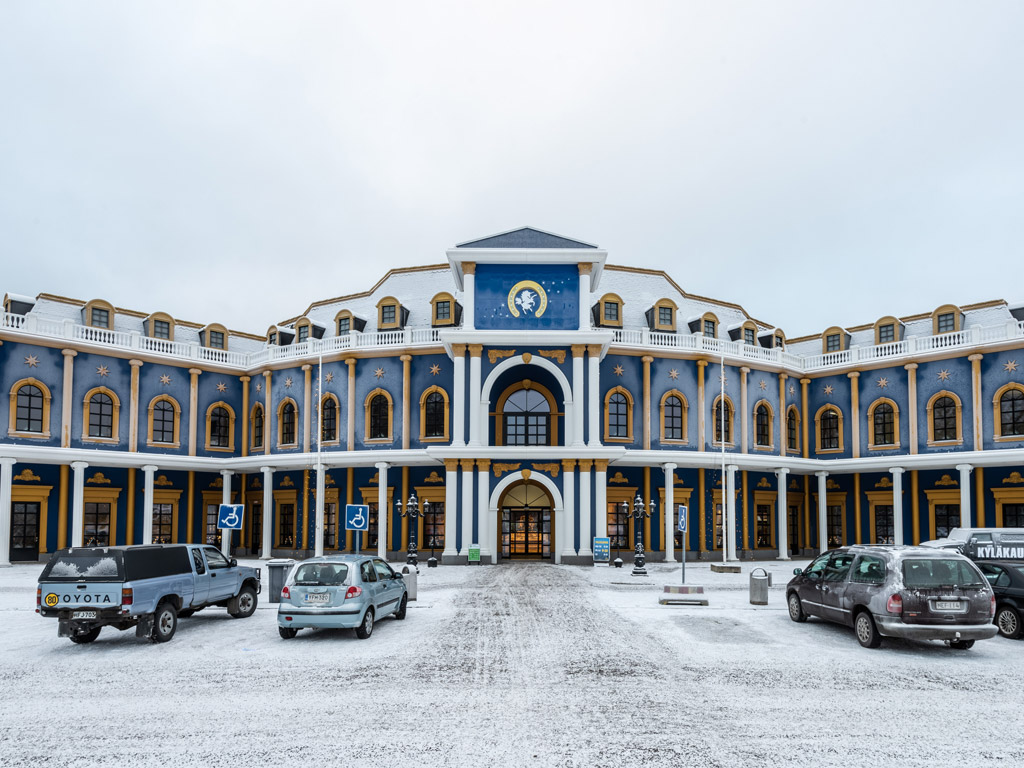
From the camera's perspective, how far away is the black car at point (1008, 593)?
1504 cm

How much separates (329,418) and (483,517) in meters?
10.1

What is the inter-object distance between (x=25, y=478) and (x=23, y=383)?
3934mm

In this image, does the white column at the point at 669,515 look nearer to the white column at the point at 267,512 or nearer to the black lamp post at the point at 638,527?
the black lamp post at the point at 638,527

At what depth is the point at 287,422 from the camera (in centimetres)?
3956

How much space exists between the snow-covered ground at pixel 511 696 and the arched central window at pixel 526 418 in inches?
762

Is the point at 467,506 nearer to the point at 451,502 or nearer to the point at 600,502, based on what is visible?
the point at 451,502

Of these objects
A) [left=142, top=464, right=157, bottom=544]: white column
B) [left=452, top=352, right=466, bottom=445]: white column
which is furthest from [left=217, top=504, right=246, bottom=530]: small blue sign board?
[left=142, top=464, right=157, bottom=544]: white column

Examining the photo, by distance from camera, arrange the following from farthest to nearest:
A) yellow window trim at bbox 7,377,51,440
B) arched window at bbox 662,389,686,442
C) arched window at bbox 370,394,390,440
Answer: arched window at bbox 370,394,390,440, arched window at bbox 662,389,686,442, yellow window trim at bbox 7,377,51,440

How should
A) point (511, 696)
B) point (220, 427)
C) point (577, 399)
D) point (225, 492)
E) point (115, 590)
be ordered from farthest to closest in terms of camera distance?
1. point (220, 427)
2. point (225, 492)
3. point (577, 399)
4. point (115, 590)
5. point (511, 696)

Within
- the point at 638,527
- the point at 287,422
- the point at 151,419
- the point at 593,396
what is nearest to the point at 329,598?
the point at 593,396

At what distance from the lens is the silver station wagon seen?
13125 millimetres

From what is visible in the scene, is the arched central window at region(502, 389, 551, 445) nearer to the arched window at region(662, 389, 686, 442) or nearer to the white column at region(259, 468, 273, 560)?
the arched window at region(662, 389, 686, 442)

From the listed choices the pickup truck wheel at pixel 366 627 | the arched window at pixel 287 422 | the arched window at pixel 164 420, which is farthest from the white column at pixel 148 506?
the pickup truck wheel at pixel 366 627

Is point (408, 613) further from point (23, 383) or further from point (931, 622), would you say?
point (23, 383)
